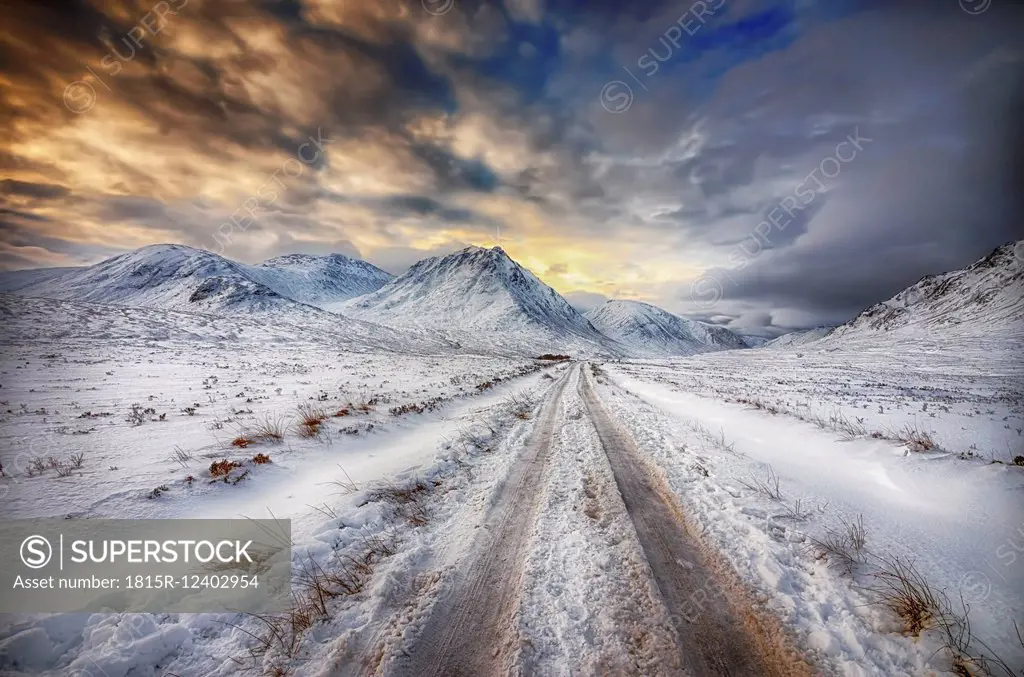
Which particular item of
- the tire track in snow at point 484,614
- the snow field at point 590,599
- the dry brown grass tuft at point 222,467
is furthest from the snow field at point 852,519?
the dry brown grass tuft at point 222,467

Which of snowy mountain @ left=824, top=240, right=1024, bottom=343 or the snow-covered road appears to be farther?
snowy mountain @ left=824, top=240, right=1024, bottom=343

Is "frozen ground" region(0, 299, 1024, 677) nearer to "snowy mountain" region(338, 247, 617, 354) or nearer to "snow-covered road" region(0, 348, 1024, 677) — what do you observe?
"snow-covered road" region(0, 348, 1024, 677)

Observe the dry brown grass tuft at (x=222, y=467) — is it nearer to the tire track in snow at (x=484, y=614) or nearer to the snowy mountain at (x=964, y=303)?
the tire track in snow at (x=484, y=614)

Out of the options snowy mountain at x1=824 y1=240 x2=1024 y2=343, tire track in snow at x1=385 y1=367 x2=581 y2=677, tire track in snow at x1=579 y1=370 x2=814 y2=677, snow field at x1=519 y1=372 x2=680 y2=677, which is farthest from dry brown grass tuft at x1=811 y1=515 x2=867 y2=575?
snowy mountain at x1=824 y1=240 x2=1024 y2=343

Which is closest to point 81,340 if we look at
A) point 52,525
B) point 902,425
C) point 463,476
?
point 52,525

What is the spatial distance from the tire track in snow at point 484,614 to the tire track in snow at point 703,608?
1576 mm

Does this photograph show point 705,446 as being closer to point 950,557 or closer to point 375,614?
point 950,557

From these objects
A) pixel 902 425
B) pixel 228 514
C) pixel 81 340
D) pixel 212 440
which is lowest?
pixel 902 425

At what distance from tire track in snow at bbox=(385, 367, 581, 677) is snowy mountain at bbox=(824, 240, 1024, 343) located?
147 metres

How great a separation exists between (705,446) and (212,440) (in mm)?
12528

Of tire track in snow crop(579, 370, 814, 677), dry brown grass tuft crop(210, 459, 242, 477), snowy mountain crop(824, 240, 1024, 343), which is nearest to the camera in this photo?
tire track in snow crop(579, 370, 814, 677)

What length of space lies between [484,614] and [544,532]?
173 centimetres

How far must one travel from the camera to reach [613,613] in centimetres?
367

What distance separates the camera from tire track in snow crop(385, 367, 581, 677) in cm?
312
